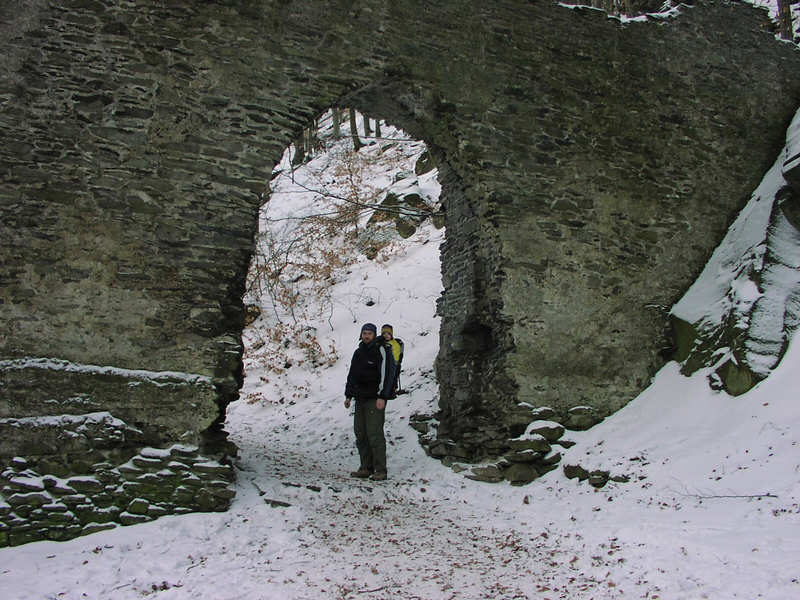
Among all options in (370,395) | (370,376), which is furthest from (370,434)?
(370,376)

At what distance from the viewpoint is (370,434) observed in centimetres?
694

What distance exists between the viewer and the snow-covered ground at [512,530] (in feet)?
12.8

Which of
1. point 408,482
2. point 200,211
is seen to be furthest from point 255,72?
point 408,482

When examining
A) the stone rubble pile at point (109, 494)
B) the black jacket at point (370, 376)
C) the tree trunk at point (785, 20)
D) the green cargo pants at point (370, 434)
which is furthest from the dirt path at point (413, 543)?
the tree trunk at point (785, 20)

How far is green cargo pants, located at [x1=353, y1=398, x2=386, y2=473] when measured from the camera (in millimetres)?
6895

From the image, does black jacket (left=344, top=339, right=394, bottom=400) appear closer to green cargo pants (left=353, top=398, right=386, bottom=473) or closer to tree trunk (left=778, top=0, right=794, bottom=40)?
green cargo pants (left=353, top=398, right=386, bottom=473)

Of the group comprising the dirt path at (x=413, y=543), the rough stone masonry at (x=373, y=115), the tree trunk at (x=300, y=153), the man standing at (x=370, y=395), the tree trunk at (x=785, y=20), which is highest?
the tree trunk at (x=785, y=20)

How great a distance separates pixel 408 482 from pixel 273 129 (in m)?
4.01

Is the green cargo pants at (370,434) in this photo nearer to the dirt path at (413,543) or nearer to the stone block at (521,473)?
the dirt path at (413,543)

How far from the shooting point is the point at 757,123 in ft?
28.1

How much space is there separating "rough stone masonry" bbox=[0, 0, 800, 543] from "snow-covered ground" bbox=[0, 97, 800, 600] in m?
0.63

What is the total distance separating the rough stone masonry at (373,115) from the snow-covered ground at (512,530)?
63cm

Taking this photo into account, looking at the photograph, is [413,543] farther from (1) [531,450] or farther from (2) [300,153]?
(2) [300,153]

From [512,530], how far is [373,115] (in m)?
5.01
